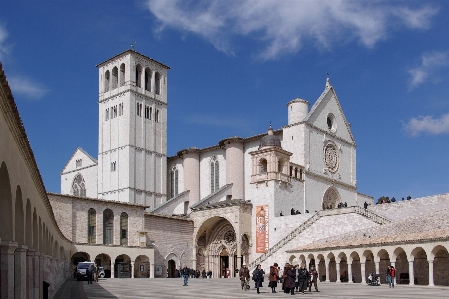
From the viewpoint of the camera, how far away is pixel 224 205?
5341 cm

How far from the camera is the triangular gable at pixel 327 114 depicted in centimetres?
5784

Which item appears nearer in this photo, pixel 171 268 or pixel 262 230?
pixel 262 230

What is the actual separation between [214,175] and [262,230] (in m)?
13.8

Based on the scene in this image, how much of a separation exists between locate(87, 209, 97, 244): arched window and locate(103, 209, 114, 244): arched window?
979 millimetres

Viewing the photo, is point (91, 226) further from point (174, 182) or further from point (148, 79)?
point (148, 79)

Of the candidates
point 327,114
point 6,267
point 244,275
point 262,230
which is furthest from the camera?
point 327,114

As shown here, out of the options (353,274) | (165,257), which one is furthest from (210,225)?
(353,274)

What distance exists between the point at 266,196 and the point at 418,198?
40.5 ft

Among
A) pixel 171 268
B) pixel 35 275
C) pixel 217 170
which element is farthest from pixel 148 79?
pixel 35 275

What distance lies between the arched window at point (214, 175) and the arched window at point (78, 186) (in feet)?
54.7

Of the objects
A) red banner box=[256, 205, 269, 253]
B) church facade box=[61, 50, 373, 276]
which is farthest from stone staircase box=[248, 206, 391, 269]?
red banner box=[256, 205, 269, 253]

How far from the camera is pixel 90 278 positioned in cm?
3616

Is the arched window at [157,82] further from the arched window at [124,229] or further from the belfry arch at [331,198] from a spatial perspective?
the arched window at [124,229]

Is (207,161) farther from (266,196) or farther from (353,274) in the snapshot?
(353,274)
